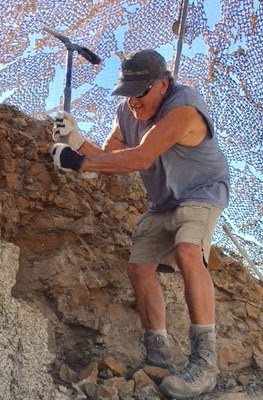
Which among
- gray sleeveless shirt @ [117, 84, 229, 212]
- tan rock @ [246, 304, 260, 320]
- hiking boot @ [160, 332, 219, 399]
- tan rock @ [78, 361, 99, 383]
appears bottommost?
tan rock @ [246, 304, 260, 320]

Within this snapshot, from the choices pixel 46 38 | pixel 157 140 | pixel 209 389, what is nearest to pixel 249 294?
pixel 209 389

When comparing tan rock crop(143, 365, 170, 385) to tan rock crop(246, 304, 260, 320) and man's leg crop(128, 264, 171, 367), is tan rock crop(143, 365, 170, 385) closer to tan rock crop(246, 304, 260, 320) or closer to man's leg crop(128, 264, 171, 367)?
man's leg crop(128, 264, 171, 367)

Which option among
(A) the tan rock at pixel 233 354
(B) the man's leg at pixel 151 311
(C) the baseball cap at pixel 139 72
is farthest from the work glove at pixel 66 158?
(A) the tan rock at pixel 233 354

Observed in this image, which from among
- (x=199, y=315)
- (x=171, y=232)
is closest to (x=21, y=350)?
(x=199, y=315)

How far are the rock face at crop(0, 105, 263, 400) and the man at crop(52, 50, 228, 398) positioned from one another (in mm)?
335

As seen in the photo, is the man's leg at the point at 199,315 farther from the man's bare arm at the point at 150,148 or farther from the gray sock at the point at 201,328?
the man's bare arm at the point at 150,148

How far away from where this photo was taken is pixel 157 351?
3.03 m

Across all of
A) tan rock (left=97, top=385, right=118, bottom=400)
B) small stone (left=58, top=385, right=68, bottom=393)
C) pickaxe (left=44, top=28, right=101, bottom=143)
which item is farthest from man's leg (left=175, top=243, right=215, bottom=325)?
pickaxe (left=44, top=28, right=101, bottom=143)

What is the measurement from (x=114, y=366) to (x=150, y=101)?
117 cm

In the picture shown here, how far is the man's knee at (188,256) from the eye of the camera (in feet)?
9.52

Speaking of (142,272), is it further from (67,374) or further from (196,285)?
(67,374)

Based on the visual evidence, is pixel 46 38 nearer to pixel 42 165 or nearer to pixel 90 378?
pixel 42 165

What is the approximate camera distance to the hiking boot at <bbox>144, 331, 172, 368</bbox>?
3012 mm

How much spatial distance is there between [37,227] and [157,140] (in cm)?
101
